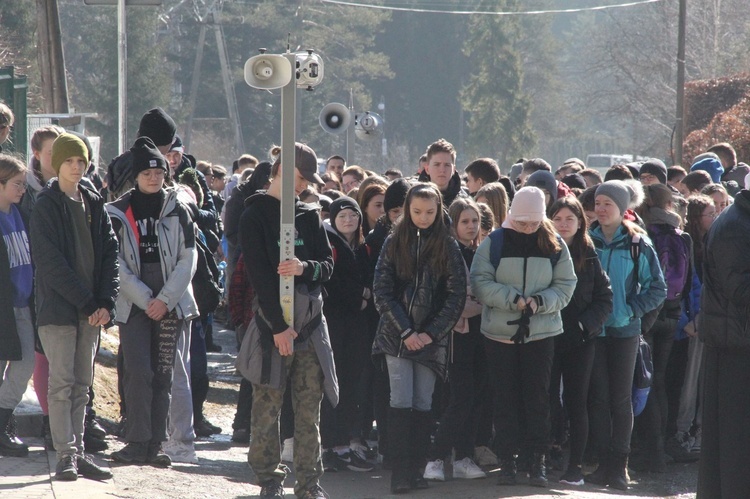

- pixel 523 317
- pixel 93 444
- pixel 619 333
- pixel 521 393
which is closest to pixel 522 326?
pixel 523 317

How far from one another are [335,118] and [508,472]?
40.7ft

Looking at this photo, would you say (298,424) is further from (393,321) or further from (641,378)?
(641,378)

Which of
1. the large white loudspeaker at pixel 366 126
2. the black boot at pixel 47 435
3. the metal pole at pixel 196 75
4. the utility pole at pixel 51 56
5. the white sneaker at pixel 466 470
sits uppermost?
the metal pole at pixel 196 75

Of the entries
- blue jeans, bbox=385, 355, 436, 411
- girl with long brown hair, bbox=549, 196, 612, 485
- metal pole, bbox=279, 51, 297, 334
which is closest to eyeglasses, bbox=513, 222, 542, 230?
girl with long brown hair, bbox=549, 196, 612, 485

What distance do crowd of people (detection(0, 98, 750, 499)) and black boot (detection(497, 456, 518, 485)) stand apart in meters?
0.02

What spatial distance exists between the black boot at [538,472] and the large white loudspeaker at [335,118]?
1207 cm

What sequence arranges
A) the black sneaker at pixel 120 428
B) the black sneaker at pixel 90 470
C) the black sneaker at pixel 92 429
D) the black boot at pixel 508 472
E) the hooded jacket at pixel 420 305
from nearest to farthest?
1. the black sneaker at pixel 90 470
2. the hooded jacket at pixel 420 305
3. the black boot at pixel 508 472
4. the black sneaker at pixel 92 429
5. the black sneaker at pixel 120 428

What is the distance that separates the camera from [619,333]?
26.4 ft

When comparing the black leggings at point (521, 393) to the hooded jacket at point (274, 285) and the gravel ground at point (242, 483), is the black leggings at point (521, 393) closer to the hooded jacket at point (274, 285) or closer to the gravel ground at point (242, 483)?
the gravel ground at point (242, 483)

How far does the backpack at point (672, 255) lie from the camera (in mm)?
8797

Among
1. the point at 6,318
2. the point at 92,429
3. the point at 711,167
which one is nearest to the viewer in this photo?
the point at 6,318

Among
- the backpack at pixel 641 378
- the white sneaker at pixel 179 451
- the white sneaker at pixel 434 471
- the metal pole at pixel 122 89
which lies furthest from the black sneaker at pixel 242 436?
the metal pole at pixel 122 89

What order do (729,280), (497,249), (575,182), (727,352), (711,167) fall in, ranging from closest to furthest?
1. (729,280)
2. (727,352)
3. (497,249)
4. (575,182)
5. (711,167)

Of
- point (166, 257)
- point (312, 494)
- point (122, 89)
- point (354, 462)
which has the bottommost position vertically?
point (354, 462)
